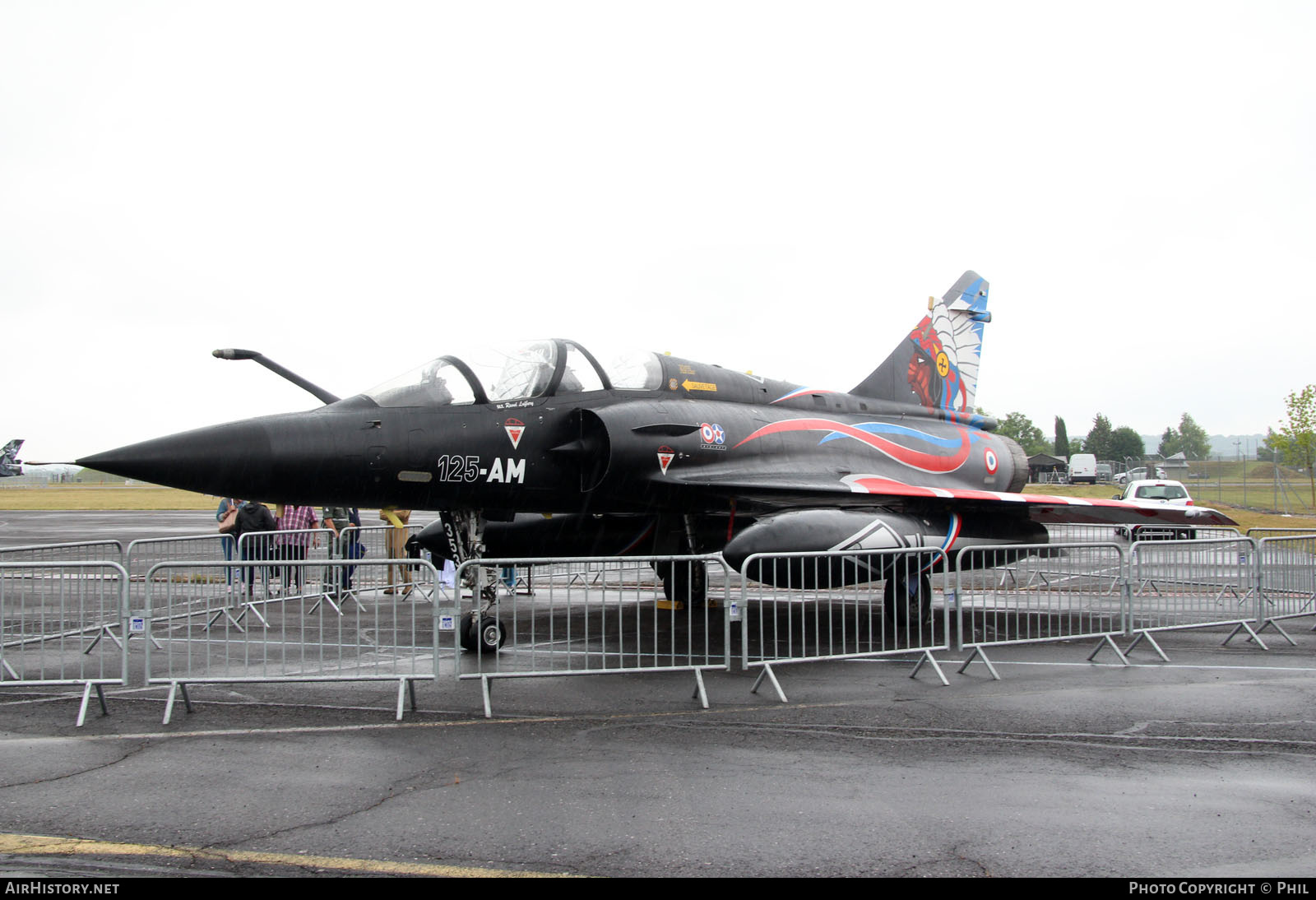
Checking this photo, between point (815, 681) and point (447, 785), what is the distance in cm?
367

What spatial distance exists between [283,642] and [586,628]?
2110 millimetres

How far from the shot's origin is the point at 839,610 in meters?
11.6

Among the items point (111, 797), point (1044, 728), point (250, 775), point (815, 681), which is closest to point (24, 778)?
point (111, 797)

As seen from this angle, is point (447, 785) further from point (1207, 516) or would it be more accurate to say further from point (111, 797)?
point (1207, 516)

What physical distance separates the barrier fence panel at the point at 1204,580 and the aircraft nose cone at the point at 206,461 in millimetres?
7548

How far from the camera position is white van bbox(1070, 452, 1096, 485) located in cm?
7138

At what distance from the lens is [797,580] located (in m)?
7.76

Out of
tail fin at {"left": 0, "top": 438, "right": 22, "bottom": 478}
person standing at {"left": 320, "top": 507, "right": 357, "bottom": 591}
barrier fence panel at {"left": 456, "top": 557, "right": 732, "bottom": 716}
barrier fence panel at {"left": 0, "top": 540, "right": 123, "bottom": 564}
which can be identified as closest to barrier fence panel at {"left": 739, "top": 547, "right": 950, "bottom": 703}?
barrier fence panel at {"left": 456, "top": 557, "right": 732, "bottom": 716}

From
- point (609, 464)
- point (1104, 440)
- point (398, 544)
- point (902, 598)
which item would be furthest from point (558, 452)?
point (1104, 440)

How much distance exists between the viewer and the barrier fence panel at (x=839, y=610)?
281 inches

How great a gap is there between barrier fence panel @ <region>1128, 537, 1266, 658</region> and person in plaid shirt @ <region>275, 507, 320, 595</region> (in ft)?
27.8

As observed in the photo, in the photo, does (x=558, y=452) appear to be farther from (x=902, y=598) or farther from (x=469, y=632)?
(x=902, y=598)

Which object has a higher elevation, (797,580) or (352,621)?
(797,580)
